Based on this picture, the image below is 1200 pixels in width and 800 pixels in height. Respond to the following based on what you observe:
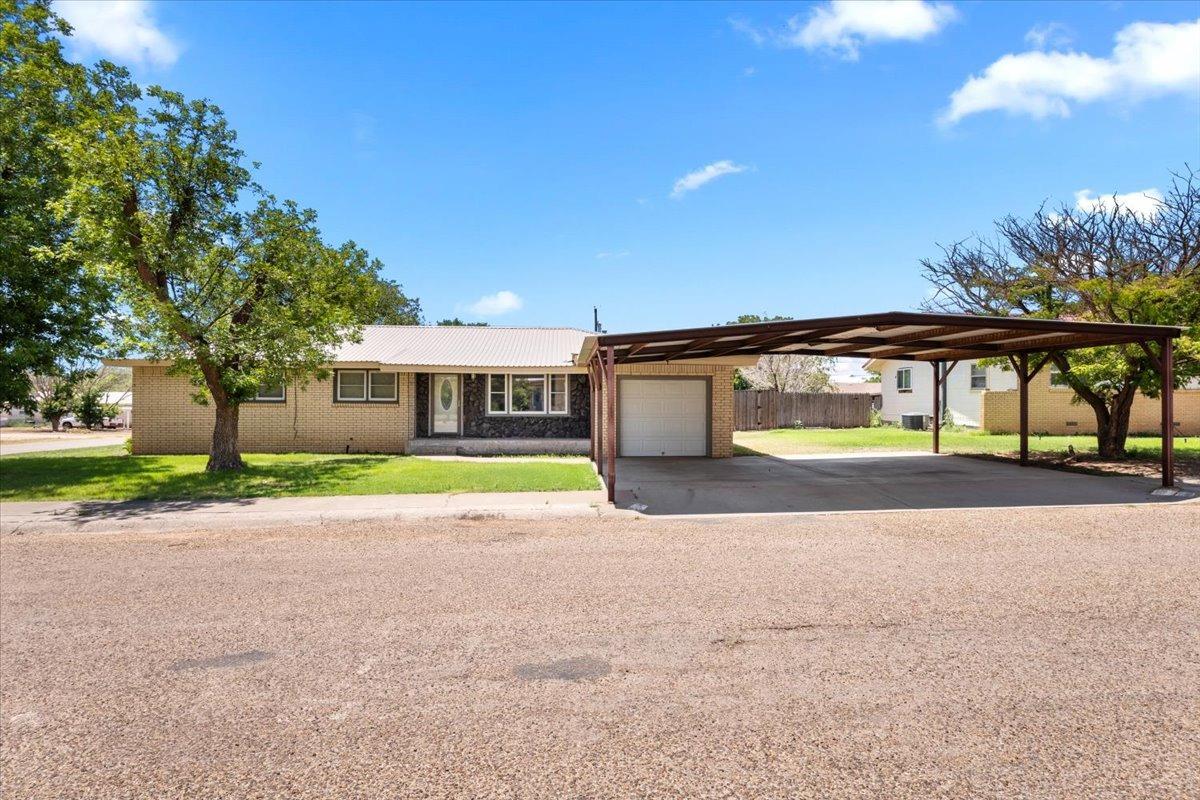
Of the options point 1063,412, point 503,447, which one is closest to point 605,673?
point 503,447

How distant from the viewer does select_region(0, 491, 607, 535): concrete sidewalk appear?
30.5 ft

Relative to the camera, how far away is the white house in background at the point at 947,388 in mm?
28109

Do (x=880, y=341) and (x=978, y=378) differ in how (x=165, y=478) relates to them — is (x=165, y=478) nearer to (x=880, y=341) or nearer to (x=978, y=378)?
(x=880, y=341)

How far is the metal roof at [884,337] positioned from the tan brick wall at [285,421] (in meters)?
7.24

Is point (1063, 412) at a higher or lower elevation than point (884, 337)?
lower

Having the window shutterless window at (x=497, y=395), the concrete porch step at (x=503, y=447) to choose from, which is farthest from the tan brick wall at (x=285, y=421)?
the window shutterless window at (x=497, y=395)

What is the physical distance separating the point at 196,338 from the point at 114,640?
10.1 m

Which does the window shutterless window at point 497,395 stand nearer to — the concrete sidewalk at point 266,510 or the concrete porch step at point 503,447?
the concrete porch step at point 503,447

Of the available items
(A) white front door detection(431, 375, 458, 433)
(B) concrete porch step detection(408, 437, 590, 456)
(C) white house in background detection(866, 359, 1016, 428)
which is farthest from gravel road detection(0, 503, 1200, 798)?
(C) white house in background detection(866, 359, 1016, 428)

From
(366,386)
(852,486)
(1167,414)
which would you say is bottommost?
(852,486)

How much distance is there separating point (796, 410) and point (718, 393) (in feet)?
47.4

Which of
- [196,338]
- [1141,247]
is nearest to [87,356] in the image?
[196,338]

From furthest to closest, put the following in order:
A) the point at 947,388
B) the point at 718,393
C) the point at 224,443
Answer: the point at 947,388 < the point at 718,393 < the point at 224,443

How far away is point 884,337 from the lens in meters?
14.0
